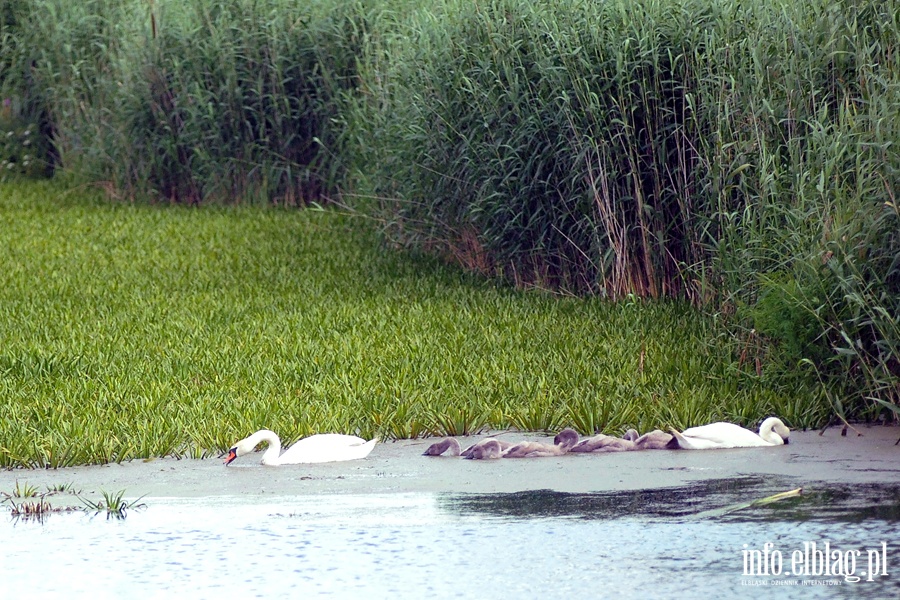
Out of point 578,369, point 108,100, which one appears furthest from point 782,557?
point 108,100

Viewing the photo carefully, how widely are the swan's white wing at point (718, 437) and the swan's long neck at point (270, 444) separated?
1719 millimetres

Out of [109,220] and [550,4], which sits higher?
[550,4]

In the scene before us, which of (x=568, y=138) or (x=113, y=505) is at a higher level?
(x=568, y=138)

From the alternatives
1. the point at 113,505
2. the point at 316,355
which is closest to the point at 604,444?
the point at 113,505

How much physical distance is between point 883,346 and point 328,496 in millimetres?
2667

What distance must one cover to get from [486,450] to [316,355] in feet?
8.43

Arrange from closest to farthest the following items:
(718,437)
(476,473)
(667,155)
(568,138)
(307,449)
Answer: (476,473) < (307,449) < (718,437) < (667,155) < (568,138)

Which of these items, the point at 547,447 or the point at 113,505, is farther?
the point at 547,447

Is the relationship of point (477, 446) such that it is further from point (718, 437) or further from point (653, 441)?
point (718, 437)

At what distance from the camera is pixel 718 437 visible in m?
6.52

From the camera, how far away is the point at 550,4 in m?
11.3

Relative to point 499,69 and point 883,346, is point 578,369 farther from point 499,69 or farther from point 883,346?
point 499,69

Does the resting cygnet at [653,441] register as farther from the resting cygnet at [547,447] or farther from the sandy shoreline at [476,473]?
the resting cygnet at [547,447]

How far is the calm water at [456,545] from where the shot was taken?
14.7 feet
